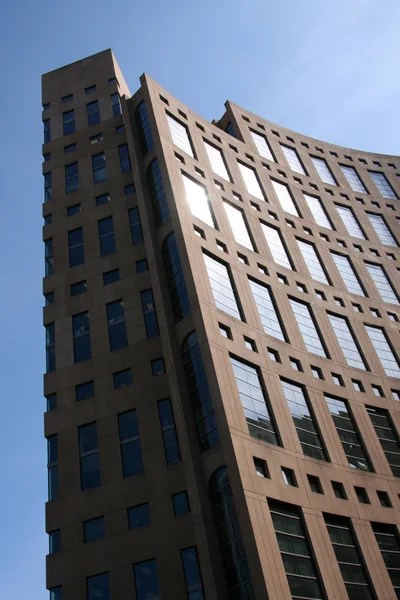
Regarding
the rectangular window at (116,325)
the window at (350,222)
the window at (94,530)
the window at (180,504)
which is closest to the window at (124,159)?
the rectangular window at (116,325)

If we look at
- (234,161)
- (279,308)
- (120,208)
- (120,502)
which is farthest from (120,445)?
(234,161)

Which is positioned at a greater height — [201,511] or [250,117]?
[250,117]

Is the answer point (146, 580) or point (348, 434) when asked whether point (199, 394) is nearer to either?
point (146, 580)

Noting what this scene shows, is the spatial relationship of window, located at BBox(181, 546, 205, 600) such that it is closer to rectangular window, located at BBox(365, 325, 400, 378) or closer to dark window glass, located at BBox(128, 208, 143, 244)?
dark window glass, located at BBox(128, 208, 143, 244)

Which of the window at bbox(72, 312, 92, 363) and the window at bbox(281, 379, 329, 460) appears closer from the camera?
the window at bbox(281, 379, 329, 460)

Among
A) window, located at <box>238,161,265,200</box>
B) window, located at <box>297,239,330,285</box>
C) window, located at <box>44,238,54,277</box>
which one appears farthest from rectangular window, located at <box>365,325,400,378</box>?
window, located at <box>44,238,54,277</box>

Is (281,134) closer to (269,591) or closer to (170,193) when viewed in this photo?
(170,193)

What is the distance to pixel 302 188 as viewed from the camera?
64375 millimetres

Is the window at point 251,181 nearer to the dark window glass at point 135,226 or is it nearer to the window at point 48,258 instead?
the dark window glass at point 135,226

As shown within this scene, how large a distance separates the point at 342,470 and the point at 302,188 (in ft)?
110

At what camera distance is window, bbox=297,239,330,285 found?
179 feet

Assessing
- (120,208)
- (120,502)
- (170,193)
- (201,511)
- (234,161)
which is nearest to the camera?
(201,511)

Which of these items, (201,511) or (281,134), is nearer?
(201,511)

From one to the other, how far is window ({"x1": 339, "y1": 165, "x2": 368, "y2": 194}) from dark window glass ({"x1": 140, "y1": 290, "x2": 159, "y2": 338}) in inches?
1448
